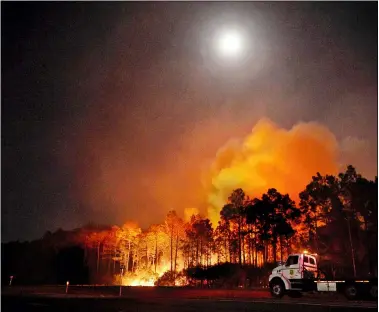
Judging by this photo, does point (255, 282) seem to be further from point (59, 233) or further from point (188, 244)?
point (59, 233)

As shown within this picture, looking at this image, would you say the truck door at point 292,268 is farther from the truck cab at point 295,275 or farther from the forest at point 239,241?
the forest at point 239,241

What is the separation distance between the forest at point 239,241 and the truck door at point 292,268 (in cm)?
441

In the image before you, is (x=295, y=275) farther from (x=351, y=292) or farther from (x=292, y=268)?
(x=351, y=292)

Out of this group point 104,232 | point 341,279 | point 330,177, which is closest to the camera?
point 341,279

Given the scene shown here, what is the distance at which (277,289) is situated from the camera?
23750mm

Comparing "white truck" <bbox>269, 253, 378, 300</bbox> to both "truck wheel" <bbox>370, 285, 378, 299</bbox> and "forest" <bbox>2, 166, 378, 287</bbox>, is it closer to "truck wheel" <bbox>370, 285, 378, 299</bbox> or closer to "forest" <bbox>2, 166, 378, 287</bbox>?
"truck wheel" <bbox>370, 285, 378, 299</bbox>

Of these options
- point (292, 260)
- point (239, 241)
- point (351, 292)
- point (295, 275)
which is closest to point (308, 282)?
point (295, 275)

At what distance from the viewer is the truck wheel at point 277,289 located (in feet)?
77.2

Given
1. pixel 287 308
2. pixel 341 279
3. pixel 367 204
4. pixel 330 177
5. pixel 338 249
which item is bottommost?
pixel 287 308

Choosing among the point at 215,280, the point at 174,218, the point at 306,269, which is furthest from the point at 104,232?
the point at 306,269

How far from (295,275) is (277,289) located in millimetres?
1510

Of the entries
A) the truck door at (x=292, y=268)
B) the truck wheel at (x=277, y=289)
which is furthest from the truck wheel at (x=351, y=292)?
the truck wheel at (x=277, y=289)

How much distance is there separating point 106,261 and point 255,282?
76.4 metres

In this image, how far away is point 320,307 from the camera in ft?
59.8
